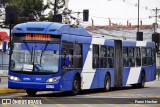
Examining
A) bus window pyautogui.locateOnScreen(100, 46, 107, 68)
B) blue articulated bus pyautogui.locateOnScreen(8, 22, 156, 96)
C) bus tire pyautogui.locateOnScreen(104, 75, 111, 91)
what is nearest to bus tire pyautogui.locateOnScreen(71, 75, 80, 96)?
blue articulated bus pyautogui.locateOnScreen(8, 22, 156, 96)

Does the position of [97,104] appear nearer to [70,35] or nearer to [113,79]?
[70,35]

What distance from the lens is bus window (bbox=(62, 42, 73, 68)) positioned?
23.4m

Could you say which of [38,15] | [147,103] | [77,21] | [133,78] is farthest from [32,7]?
[147,103]

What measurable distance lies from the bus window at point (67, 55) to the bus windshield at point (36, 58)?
1.49 feet

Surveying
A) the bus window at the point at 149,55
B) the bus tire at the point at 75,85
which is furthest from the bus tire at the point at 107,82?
the bus window at the point at 149,55

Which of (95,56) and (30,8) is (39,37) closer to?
(95,56)

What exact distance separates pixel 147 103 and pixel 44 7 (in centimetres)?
4207

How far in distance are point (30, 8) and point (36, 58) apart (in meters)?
39.0

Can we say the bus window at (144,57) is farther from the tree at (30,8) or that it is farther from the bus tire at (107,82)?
the tree at (30,8)

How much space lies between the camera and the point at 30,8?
202 feet

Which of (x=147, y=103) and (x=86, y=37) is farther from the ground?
(x=86, y=37)

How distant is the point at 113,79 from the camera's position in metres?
29.9

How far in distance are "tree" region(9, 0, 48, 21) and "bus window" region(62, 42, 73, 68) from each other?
3693 cm

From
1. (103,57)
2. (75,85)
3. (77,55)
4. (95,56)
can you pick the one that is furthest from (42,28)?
(103,57)
